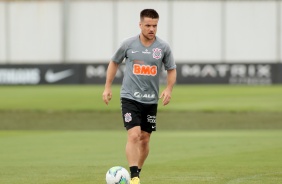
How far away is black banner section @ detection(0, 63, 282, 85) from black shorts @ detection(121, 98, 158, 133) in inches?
1273

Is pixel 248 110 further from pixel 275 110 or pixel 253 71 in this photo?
pixel 253 71

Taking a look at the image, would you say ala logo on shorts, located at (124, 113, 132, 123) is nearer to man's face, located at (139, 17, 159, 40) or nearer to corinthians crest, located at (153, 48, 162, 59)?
corinthians crest, located at (153, 48, 162, 59)

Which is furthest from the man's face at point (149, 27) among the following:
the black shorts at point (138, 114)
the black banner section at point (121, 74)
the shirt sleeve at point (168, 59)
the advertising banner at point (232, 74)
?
the advertising banner at point (232, 74)

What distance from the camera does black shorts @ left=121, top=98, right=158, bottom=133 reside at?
11.8 m

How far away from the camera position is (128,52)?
39.2 feet

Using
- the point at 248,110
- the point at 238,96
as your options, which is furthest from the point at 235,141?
the point at 238,96

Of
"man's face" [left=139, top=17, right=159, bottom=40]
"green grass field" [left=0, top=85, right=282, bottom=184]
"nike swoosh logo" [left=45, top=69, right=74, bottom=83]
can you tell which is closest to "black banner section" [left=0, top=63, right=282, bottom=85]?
"nike swoosh logo" [left=45, top=69, right=74, bottom=83]

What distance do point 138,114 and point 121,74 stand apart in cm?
3278

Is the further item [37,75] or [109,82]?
[37,75]

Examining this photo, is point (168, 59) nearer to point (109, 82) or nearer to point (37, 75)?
point (109, 82)

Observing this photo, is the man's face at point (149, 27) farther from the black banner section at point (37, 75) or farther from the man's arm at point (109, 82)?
the black banner section at point (37, 75)

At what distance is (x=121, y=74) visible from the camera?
44625 millimetres

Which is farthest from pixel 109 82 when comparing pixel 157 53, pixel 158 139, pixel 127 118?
pixel 158 139

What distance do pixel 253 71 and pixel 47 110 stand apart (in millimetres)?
18036
